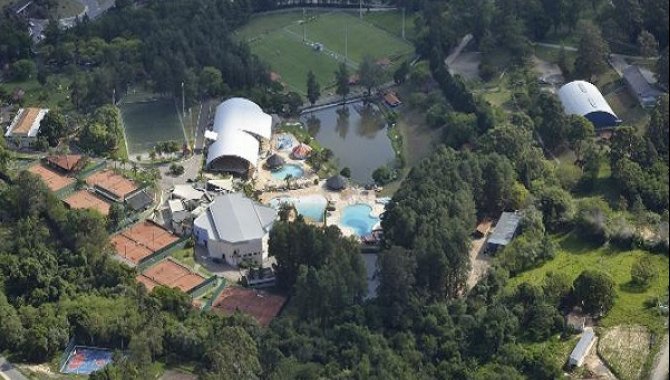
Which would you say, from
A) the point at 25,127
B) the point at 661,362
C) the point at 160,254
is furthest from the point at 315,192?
the point at 661,362

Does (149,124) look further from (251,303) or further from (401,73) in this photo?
(251,303)

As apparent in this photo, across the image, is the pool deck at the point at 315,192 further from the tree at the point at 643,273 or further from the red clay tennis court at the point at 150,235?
the tree at the point at 643,273

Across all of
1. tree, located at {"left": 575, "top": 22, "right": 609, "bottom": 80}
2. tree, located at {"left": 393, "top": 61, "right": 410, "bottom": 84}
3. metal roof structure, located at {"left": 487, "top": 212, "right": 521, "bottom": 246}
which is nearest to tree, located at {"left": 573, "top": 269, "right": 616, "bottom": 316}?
metal roof structure, located at {"left": 487, "top": 212, "right": 521, "bottom": 246}

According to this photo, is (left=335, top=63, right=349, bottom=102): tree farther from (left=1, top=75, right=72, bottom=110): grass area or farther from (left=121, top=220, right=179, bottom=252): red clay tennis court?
(left=121, top=220, right=179, bottom=252): red clay tennis court

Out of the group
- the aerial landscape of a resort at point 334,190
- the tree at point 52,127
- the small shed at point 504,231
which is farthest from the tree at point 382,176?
the tree at point 52,127

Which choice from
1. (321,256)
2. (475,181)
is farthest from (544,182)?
(321,256)

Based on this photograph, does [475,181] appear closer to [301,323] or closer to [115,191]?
[301,323]

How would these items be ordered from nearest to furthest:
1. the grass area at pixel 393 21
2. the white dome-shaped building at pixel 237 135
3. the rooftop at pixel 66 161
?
the rooftop at pixel 66 161 < the white dome-shaped building at pixel 237 135 < the grass area at pixel 393 21
